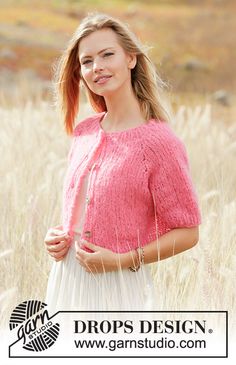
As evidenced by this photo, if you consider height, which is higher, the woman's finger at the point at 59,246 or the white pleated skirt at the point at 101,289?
the woman's finger at the point at 59,246

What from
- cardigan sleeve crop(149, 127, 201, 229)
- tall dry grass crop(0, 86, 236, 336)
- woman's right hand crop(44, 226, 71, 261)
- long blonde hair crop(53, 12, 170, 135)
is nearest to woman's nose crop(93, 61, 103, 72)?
long blonde hair crop(53, 12, 170, 135)

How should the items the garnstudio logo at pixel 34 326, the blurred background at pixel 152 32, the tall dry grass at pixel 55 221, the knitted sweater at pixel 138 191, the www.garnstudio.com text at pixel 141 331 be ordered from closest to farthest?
the knitted sweater at pixel 138 191 → the www.garnstudio.com text at pixel 141 331 → the garnstudio logo at pixel 34 326 → the tall dry grass at pixel 55 221 → the blurred background at pixel 152 32

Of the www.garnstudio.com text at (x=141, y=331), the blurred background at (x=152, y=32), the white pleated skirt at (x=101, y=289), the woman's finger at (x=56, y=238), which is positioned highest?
the blurred background at (x=152, y=32)

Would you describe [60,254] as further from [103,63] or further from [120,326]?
[103,63]

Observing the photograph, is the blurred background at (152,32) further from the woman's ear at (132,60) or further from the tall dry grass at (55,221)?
the woman's ear at (132,60)

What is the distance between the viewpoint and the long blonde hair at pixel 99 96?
2273 mm

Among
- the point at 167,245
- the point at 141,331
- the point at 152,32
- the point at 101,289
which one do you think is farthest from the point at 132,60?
the point at 152,32

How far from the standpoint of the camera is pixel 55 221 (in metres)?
3.24

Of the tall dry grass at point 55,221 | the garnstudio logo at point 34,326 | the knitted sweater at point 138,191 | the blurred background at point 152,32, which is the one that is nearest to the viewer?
the knitted sweater at point 138,191

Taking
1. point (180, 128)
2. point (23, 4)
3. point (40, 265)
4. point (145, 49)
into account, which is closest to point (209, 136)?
point (180, 128)

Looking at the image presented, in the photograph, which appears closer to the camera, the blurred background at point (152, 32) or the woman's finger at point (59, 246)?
the woman's finger at point (59, 246)

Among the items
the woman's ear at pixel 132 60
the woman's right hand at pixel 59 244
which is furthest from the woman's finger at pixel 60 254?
the woman's ear at pixel 132 60

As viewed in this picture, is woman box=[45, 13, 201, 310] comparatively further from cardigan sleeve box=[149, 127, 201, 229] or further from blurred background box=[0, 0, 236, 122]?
blurred background box=[0, 0, 236, 122]

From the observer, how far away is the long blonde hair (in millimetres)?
2273
